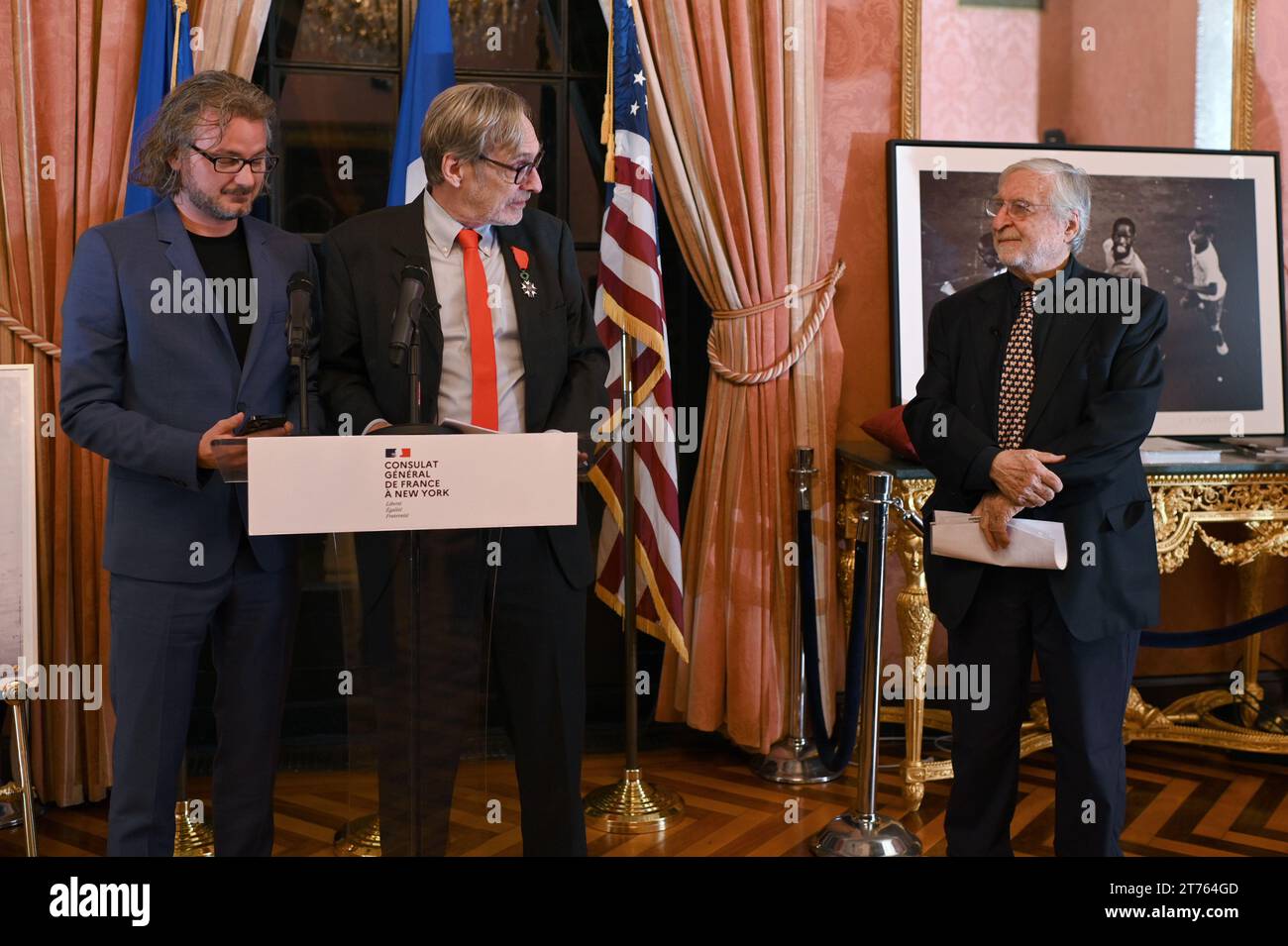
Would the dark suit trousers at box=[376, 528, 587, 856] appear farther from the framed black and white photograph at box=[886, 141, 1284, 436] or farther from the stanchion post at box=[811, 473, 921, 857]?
the framed black and white photograph at box=[886, 141, 1284, 436]

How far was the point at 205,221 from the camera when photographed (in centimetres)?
263

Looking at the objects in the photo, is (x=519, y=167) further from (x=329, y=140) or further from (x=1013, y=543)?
(x=329, y=140)

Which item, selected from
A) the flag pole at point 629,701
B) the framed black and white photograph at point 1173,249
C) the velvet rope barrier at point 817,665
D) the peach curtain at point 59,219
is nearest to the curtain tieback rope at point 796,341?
the framed black and white photograph at point 1173,249

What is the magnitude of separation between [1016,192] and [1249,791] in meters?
2.39

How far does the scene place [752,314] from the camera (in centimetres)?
411

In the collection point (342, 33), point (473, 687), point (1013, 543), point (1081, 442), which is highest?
point (342, 33)

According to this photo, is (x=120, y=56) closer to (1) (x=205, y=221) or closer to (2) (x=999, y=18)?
(1) (x=205, y=221)

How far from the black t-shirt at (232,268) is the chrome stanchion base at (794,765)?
2.36 m

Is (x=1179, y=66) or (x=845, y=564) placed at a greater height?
(x=1179, y=66)

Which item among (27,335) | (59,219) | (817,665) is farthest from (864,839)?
(59,219)

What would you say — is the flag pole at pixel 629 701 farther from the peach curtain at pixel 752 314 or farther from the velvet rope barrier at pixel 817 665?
the velvet rope barrier at pixel 817 665

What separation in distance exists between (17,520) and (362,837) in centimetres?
135

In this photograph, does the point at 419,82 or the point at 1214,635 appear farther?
the point at 1214,635

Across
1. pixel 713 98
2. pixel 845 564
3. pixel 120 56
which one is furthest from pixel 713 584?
pixel 120 56
